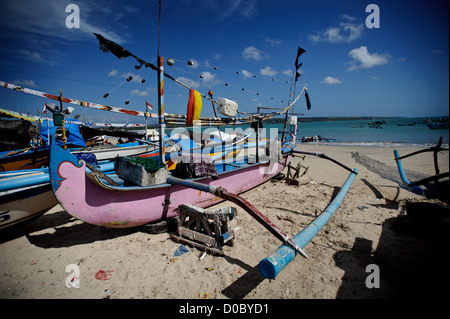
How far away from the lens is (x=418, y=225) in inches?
146

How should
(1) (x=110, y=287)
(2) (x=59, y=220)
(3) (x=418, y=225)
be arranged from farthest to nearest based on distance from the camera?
(2) (x=59, y=220)
(3) (x=418, y=225)
(1) (x=110, y=287)

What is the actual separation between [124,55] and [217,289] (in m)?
4.77

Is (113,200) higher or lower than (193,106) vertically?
lower

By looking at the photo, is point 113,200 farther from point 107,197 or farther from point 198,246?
point 198,246

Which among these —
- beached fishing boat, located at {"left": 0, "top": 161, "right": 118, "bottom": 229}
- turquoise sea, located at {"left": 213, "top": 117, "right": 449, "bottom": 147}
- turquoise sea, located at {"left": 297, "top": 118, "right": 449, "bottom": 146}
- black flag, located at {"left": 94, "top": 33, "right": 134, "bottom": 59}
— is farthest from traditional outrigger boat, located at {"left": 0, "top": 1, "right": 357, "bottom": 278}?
turquoise sea, located at {"left": 297, "top": 118, "right": 449, "bottom": 146}

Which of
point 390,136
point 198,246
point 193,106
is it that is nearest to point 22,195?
point 198,246

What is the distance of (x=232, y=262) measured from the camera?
3289 millimetres

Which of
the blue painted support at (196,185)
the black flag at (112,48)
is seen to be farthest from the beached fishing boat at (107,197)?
the black flag at (112,48)

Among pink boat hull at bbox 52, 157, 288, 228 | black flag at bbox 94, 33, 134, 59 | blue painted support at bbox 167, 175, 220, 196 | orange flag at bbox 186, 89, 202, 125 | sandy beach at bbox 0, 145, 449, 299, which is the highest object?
black flag at bbox 94, 33, 134, 59

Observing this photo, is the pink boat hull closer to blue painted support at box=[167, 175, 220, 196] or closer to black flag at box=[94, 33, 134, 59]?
blue painted support at box=[167, 175, 220, 196]

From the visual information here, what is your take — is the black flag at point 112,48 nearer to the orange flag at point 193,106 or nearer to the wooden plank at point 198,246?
the orange flag at point 193,106

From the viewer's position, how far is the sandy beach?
268cm

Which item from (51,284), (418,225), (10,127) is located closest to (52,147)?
(51,284)

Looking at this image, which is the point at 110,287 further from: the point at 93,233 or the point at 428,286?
the point at 428,286
